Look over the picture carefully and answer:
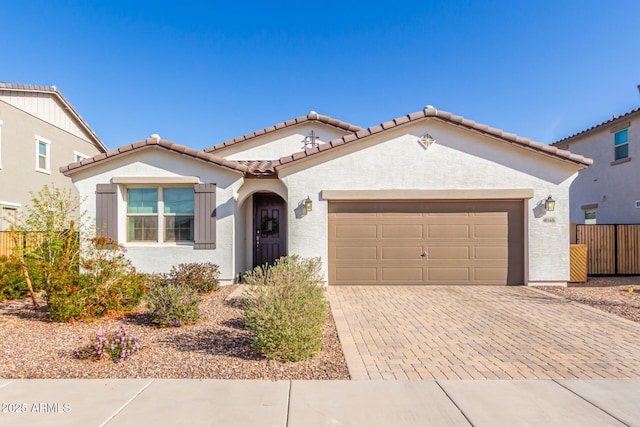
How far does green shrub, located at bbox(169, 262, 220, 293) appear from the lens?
8.30 meters

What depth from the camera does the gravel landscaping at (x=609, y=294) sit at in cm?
719

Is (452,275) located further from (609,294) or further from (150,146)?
(150,146)

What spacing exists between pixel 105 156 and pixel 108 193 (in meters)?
1.04

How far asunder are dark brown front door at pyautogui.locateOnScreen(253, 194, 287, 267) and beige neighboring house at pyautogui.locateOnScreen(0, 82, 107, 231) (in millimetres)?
9084

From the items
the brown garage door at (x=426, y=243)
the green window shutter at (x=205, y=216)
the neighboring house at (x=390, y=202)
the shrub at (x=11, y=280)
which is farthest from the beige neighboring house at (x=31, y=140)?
the brown garage door at (x=426, y=243)

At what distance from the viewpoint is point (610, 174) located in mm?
14680

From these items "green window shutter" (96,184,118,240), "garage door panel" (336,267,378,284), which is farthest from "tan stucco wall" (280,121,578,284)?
"green window shutter" (96,184,118,240)

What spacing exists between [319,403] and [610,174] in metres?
17.2

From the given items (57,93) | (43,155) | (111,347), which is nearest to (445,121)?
(111,347)

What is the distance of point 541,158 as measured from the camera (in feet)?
30.9

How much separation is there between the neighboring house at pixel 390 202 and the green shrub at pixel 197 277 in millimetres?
956

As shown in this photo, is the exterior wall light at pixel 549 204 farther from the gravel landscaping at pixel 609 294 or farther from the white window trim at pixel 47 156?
the white window trim at pixel 47 156

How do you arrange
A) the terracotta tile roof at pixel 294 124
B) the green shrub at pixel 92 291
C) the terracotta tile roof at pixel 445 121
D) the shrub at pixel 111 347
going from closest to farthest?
the shrub at pixel 111 347, the green shrub at pixel 92 291, the terracotta tile roof at pixel 445 121, the terracotta tile roof at pixel 294 124

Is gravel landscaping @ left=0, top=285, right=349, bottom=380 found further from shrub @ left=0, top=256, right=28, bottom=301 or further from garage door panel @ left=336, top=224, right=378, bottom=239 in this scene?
garage door panel @ left=336, top=224, right=378, bottom=239
